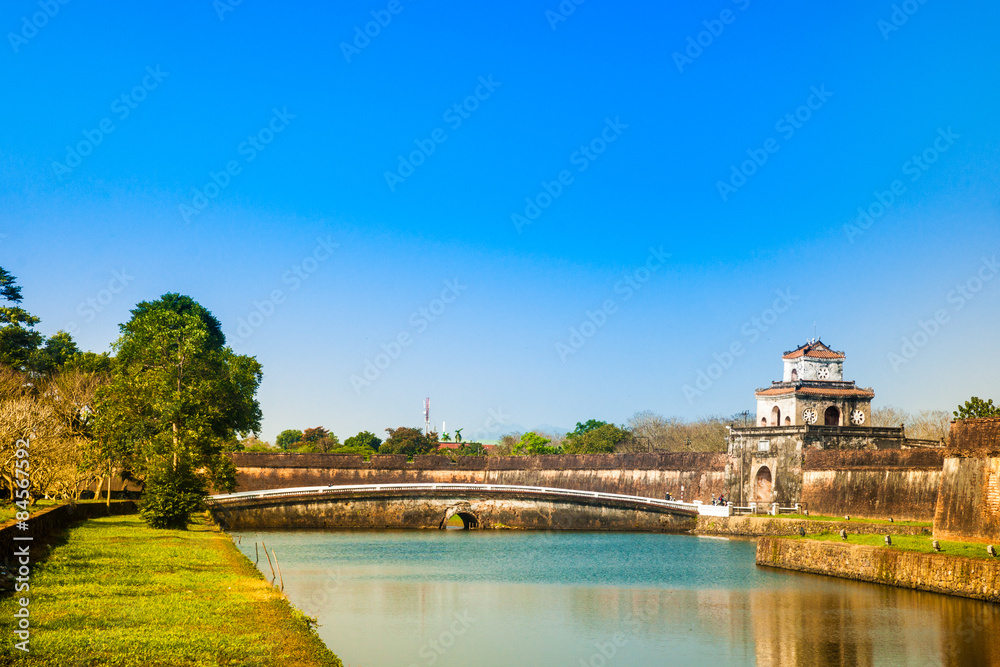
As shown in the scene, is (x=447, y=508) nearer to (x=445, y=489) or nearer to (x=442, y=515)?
(x=442, y=515)

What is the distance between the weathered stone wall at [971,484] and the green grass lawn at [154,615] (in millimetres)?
15909

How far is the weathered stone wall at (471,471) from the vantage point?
4912 cm

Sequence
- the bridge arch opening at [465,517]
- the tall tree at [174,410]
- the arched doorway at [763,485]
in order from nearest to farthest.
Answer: the tall tree at [174,410]
the arched doorway at [763,485]
the bridge arch opening at [465,517]

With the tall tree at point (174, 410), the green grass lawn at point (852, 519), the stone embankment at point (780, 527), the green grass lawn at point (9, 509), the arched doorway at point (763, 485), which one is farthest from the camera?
the arched doorway at point (763, 485)

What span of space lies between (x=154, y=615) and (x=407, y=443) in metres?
59.1

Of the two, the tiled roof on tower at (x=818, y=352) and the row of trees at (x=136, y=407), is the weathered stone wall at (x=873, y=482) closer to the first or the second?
the tiled roof on tower at (x=818, y=352)

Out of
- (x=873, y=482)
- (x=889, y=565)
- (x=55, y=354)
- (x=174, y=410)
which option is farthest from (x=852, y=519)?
(x=55, y=354)

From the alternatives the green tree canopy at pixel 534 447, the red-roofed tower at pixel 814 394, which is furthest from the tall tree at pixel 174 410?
the green tree canopy at pixel 534 447

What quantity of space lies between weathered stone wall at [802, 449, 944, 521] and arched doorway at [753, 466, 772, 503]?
3400 millimetres

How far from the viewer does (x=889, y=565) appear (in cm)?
2139

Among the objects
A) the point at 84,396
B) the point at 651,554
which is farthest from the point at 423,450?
the point at 651,554

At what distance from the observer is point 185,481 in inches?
1101

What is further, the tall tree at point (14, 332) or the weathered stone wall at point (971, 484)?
the tall tree at point (14, 332)

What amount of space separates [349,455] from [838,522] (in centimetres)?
3000
